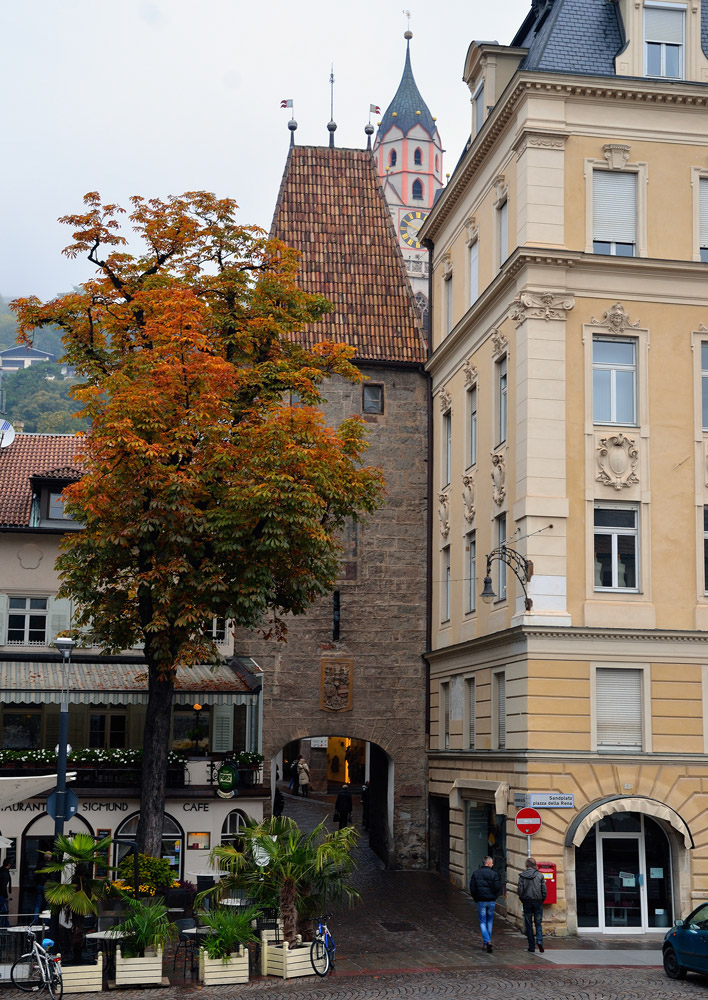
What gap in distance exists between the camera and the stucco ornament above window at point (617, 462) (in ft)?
95.6

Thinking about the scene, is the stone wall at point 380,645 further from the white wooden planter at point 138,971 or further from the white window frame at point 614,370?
the white wooden planter at point 138,971

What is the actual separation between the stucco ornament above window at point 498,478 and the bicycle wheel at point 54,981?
50.1ft

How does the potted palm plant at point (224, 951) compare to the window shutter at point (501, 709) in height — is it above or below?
below

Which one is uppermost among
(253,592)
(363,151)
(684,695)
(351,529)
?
(363,151)

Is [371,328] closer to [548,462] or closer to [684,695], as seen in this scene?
[548,462]

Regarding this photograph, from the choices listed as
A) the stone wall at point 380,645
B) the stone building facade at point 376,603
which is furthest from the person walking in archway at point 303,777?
the stone wall at point 380,645

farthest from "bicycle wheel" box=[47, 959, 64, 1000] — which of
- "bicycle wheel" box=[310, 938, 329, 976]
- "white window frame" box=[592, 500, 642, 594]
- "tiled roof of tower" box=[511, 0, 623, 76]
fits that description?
"tiled roof of tower" box=[511, 0, 623, 76]

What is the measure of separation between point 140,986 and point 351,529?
64.5ft

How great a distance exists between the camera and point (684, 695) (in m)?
28.6

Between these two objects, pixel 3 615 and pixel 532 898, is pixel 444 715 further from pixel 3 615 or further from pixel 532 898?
pixel 3 615

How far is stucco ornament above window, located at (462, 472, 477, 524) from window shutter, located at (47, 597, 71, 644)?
11688mm

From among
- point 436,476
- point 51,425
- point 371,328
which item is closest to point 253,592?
point 436,476

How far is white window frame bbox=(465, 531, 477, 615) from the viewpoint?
34156 mm

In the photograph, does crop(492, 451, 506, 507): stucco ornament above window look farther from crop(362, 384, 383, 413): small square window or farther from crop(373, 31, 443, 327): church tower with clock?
crop(373, 31, 443, 327): church tower with clock
